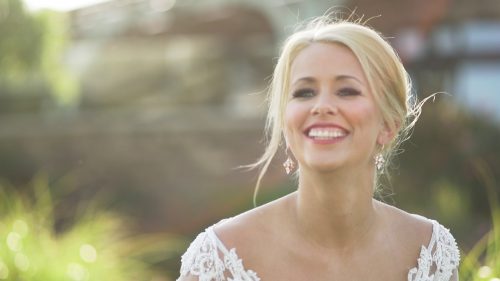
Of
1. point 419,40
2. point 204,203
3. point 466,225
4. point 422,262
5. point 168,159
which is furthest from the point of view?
point 419,40

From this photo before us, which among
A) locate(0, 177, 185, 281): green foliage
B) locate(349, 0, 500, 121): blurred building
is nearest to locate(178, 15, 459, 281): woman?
locate(0, 177, 185, 281): green foliage

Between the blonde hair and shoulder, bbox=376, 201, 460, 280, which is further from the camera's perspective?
shoulder, bbox=376, 201, 460, 280

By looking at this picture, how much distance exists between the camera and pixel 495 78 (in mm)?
17781

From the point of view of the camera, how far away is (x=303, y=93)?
3.31 metres

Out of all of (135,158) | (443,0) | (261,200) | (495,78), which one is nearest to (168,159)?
(135,158)

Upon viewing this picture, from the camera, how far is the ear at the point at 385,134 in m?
3.47

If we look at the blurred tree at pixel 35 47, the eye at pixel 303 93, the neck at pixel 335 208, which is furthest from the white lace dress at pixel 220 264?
the blurred tree at pixel 35 47

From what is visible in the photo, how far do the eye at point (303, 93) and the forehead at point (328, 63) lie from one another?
4 cm

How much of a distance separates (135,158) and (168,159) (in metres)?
0.49

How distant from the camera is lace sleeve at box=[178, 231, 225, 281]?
136 inches

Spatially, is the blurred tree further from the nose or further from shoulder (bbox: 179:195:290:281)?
the nose

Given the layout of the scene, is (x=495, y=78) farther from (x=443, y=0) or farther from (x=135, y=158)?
(x=135, y=158)

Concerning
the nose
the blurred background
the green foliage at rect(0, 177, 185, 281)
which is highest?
the blurred background

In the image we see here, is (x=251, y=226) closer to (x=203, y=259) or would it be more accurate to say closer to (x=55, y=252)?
(x=203, y=259)
